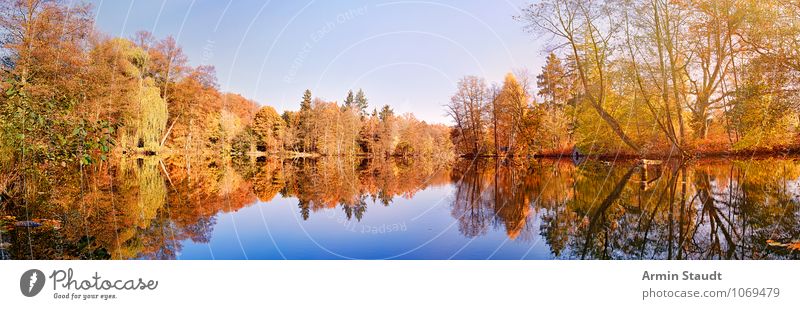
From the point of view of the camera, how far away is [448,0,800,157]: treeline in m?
6.16

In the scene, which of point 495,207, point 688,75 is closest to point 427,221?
point 495,207

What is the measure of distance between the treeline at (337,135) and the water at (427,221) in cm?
1136

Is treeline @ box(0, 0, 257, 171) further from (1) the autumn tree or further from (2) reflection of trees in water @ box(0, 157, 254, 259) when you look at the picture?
(1) the autumn tree

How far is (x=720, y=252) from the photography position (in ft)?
12.3

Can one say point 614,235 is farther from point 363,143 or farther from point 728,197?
point 363,143

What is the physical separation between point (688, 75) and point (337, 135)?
57.6 feet

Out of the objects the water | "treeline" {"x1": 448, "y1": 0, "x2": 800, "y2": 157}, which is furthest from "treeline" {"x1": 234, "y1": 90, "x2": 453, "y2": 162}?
the water

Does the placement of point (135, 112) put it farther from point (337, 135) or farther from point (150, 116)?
point (337, 135)

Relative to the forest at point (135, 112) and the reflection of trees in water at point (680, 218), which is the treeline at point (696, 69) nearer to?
the reflection of trees in water at point (680, 218)

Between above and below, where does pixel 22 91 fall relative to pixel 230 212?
above

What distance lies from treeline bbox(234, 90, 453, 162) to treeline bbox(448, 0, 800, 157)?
302 inches

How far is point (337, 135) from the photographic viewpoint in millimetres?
23938
